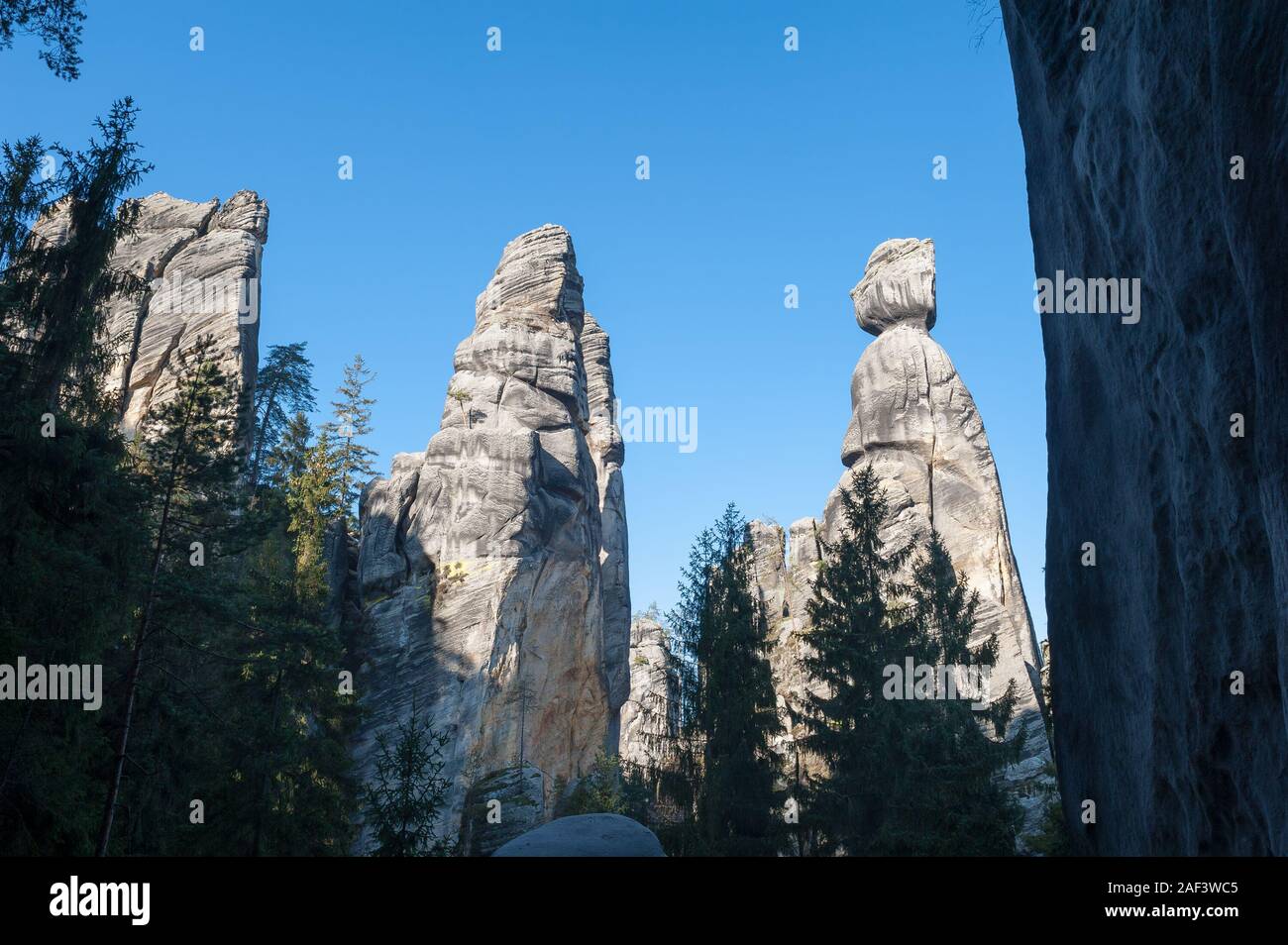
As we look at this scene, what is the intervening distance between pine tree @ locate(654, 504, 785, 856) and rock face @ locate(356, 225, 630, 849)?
10663 millimetres

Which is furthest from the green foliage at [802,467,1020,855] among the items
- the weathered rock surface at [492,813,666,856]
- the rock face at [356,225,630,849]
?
the rock face at [356,225,630,849]

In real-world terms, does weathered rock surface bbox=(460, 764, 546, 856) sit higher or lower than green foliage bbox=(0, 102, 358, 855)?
lower

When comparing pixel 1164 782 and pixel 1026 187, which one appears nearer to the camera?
pixel 1164 782

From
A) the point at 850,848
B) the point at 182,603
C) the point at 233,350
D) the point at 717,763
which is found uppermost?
the point at 233,350

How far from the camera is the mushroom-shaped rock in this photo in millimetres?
49531

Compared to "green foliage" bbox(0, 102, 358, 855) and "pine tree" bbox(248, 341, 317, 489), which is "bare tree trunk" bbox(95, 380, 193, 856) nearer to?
"green foliage" bbox(0, 102, 358, 855)

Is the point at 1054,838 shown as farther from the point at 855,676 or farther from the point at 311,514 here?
the point at 311,514

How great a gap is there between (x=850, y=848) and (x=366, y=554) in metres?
23.7

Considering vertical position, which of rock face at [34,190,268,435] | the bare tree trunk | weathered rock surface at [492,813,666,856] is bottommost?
weathered rock surface at [492,813,666,856]

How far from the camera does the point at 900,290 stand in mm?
49625

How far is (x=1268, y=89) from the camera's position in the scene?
623cm
